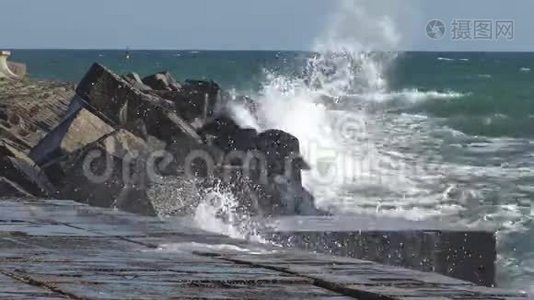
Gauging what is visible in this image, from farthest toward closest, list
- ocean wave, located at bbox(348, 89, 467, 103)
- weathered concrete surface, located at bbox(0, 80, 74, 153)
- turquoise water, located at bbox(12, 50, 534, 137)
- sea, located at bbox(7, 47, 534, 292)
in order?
ocean wave, located at bbox(348, 89, 467, 103) → turquoise water, located at bbox(12, 50, 534, 137) → sea, located at bbox(7, 47, 534, 292) → weathered concrete surface, located at bbox(0, 80, 74, 153)

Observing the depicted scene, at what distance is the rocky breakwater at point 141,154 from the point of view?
436 inches

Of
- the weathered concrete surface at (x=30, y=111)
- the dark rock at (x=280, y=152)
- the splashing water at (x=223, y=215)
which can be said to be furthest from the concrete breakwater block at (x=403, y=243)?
the weathered concrete surface at (x=30, y=111)

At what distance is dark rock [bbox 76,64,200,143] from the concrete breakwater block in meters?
4.68

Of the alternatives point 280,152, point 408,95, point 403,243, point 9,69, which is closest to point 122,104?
point 280,152

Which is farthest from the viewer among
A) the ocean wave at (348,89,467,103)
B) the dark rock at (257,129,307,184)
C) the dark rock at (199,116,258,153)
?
the ocean wave at (348,89,467,103)

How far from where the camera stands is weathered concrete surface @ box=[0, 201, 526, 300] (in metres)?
5.30

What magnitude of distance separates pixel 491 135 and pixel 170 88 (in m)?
21.1

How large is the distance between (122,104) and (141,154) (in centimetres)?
294

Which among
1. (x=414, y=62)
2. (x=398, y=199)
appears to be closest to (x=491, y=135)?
(x=398, y=199)

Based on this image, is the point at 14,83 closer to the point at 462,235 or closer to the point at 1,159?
the point at 1,159

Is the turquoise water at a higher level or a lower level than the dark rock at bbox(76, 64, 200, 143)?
higher

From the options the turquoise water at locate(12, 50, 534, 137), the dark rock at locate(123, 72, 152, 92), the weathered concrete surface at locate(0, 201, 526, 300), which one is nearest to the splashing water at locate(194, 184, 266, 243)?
the weathered concrete surface at locate(0, 201, 526, 300)

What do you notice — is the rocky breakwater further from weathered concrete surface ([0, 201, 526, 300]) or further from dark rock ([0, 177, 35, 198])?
weathered concrete surface ([0, 201, 526, 300])

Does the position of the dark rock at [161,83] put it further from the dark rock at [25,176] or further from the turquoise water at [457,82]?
the turquoise water at [457,82]
